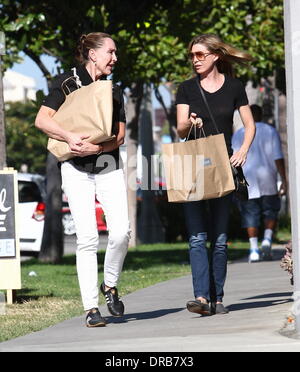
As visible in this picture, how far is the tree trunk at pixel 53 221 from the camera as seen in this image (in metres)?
18.2

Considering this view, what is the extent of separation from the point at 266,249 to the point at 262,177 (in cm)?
95

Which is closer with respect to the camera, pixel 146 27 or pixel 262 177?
pixel 262 177

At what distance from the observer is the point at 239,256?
55.2 ft

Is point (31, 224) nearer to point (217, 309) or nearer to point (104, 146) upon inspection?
point (217, 309)

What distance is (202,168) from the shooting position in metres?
8.03

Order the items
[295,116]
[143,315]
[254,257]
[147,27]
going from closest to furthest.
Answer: [295,116] < [143,315] < [254,257] < [147,27]

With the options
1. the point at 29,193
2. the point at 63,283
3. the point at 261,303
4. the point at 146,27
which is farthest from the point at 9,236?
the point at 29,193

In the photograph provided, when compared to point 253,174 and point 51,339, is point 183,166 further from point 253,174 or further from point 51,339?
point 253,174

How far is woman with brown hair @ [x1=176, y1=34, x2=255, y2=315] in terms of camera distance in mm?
8234

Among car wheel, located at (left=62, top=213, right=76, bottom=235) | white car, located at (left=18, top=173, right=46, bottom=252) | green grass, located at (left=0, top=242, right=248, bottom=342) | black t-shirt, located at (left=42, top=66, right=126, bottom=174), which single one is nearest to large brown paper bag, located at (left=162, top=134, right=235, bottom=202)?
black t-shirt, located at (left=42, top=66, right=126, bottom=174)

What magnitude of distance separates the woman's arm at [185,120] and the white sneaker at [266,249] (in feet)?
21.4

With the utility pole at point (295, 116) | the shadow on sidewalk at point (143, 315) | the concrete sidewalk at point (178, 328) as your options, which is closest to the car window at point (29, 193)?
the concrete sidewalk at point (178, 328)

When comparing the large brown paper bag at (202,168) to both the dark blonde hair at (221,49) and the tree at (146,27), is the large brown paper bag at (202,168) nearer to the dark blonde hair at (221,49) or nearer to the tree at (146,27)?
the dark blonde hair at (221,49)
